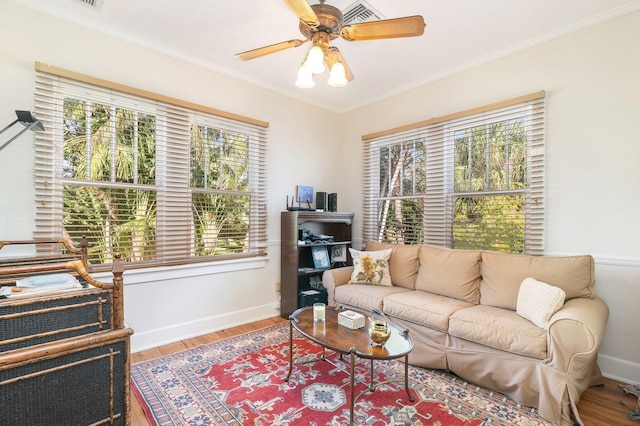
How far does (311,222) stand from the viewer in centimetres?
424

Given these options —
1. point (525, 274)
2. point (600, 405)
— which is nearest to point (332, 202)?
point (525, 274)

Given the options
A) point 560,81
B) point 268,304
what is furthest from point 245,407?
point 560,81

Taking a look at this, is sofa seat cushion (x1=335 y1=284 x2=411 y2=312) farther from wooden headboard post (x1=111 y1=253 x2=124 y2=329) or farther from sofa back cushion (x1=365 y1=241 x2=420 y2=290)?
wooden headboard post (x1=111 y1=253 x2=124 y2=329)

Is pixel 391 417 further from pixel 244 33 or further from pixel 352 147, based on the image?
pixel 352 147

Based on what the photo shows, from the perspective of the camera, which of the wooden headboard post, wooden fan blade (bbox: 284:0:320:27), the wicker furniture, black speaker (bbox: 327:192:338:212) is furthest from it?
black speaker (bbox: 327:192:338:212)

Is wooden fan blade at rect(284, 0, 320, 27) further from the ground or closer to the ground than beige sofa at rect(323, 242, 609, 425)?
further from the ground

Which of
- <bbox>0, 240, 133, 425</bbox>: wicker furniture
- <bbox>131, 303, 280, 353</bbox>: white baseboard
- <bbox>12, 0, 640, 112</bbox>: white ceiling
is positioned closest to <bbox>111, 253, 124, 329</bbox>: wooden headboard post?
<bbox>0, 240, 133, 425</bbox>: wicker furniture

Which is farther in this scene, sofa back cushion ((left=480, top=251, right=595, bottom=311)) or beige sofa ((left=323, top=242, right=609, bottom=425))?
sofa back cushion ((left=480, top=251, right=595, bottom=311))

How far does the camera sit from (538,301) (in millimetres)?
2170

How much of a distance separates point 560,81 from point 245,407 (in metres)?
3.64

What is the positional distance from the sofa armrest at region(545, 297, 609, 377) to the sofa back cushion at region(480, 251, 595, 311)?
43 centimetres

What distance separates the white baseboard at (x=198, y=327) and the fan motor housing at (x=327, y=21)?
113 inches

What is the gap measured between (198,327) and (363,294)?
69.0 inches

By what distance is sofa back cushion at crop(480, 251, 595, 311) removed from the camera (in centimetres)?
234
